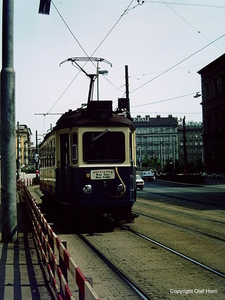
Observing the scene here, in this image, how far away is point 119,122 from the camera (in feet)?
41.4

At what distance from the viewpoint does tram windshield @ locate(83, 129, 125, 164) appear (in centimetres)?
1234

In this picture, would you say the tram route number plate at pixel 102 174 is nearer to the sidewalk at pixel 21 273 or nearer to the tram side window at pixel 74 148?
the tram side window at pixel 74 148

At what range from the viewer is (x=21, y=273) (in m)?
7.68

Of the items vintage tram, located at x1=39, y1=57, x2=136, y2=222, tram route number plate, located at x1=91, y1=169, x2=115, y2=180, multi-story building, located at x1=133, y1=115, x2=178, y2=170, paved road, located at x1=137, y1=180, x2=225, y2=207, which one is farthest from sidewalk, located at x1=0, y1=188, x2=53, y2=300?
multi-story building, located at x1=133, y1=115, x2=178, y2=170

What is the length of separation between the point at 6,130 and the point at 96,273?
15.9 ft

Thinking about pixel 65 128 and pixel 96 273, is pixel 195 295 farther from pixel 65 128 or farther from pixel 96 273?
pixel 65 128

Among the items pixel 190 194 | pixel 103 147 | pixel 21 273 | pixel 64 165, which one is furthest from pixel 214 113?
pixel 21 273

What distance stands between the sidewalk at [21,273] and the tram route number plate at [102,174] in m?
2.25

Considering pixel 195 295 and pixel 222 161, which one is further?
pixel 222 161

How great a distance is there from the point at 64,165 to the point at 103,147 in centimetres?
147

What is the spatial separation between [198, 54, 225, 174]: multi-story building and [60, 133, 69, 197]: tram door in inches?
1960

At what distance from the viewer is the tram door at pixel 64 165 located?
42.5 ft

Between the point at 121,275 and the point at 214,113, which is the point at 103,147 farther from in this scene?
the point at 214,113

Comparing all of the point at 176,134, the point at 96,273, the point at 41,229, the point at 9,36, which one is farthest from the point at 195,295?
the point at 176,134
